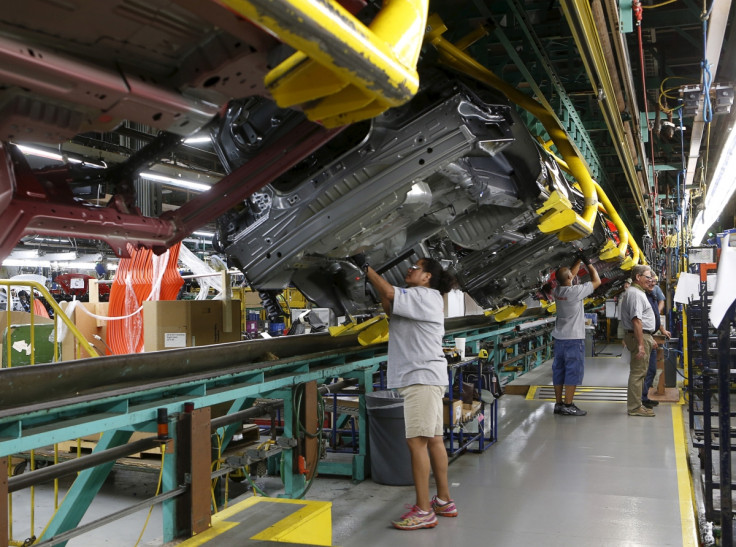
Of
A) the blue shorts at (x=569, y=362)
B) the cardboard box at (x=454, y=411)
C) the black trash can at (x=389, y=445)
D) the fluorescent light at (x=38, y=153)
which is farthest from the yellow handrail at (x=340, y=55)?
the blue shorts at (x=569, y=362)

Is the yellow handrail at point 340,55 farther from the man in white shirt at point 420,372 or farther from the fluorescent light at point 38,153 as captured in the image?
the fluorescent light at point 38,153

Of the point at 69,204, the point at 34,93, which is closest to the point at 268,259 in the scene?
the point at 69,204

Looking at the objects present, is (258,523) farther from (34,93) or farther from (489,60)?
(489,60)

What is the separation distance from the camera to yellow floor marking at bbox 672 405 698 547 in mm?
3963

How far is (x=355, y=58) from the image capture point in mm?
1513

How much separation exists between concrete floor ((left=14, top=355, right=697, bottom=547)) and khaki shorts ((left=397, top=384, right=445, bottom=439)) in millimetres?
614

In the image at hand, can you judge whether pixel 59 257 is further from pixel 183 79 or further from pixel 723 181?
pixel 183 79

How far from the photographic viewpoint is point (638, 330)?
763 centimetres

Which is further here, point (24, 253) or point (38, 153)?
point (24, 253)

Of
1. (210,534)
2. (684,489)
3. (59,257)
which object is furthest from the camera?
(59,257)

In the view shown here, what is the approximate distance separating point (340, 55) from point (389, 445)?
399 centimetres

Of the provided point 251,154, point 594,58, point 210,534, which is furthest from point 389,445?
point 594,58

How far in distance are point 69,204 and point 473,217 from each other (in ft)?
13.1

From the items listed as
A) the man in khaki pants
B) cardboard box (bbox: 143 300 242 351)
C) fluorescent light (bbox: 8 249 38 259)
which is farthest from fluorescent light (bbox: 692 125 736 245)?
fluorescent light (bbox: 8 249 38 259)
